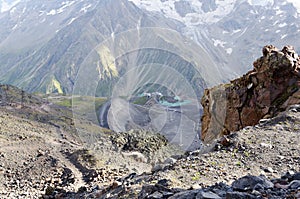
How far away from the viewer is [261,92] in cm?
3173

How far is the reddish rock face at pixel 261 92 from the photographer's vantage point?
3047 centimetres

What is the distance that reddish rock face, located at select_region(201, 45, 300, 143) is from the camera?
1200 inches

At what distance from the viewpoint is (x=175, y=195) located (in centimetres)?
1288

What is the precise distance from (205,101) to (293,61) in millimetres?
10949

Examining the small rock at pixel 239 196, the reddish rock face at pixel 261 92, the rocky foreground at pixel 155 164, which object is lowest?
the rocky foreground at pixel 155 164

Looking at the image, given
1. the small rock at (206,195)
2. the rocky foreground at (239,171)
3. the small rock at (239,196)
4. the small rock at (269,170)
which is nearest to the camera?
the small rock at (239,196)

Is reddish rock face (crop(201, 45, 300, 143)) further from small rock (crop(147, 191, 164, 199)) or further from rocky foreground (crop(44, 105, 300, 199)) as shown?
small rock (crop(147, 191, 164, 199))

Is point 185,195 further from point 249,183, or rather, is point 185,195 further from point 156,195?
point 249,183

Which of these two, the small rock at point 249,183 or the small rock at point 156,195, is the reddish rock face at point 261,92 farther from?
the small rock at point 156,195

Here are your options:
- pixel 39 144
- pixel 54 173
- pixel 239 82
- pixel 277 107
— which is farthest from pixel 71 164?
pixel 277 107

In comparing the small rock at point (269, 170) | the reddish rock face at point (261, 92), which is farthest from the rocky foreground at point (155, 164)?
the reddish rock face at point (261, 92)

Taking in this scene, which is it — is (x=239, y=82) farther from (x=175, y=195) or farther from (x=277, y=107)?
(x=175, y=195)

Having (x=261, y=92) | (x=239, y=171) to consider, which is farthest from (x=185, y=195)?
(x=261, y=92)

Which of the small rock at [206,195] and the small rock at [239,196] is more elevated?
the small rock at [239,196]
